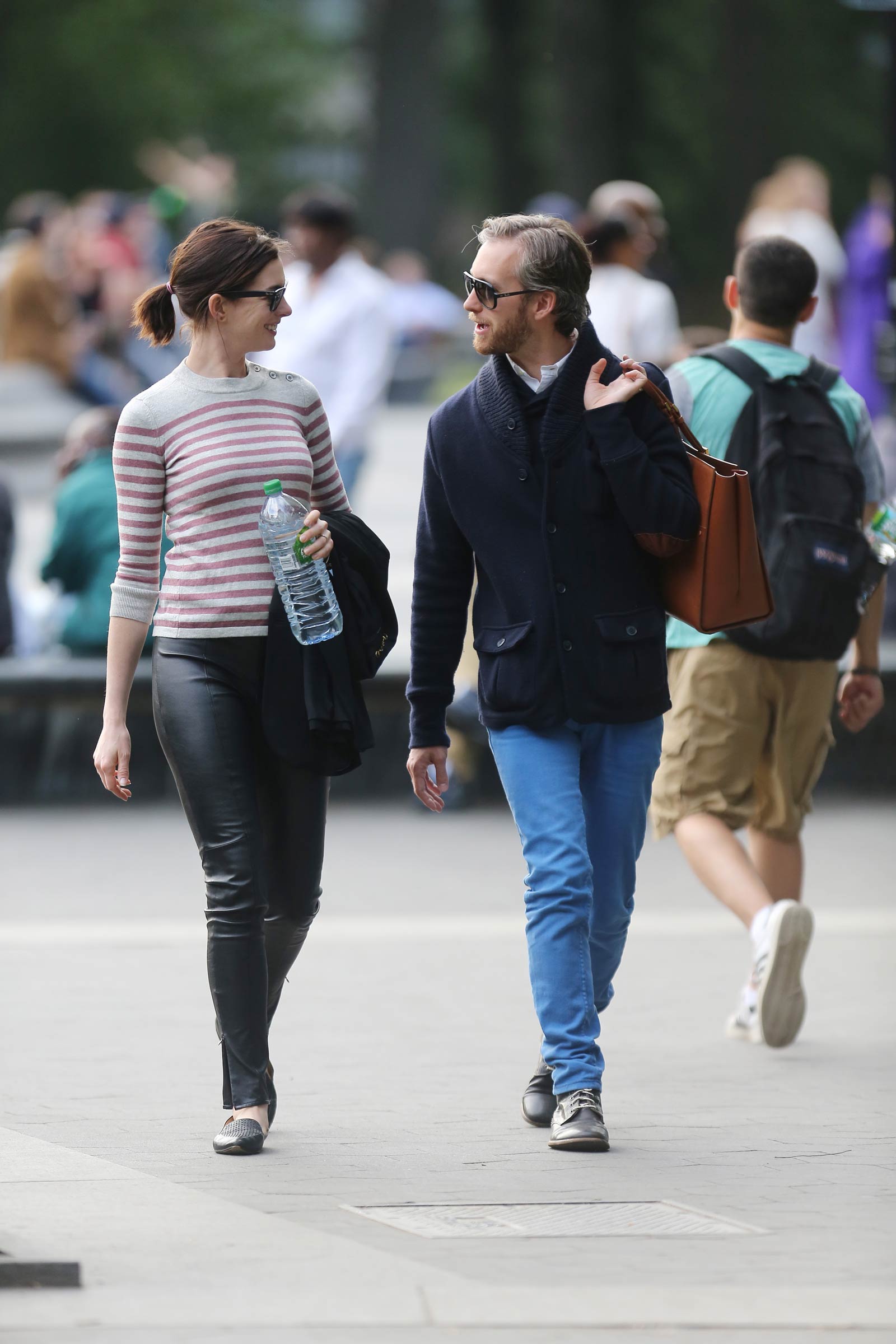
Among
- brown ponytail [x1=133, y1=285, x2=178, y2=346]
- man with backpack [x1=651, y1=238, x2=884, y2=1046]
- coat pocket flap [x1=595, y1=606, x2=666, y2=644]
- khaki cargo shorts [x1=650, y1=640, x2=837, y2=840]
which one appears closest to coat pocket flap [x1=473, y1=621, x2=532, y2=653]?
Result: coat pocket flap [x1=595, y1=606, x2=666, y2=644]

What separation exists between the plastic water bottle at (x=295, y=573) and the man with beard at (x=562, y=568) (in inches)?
14.6

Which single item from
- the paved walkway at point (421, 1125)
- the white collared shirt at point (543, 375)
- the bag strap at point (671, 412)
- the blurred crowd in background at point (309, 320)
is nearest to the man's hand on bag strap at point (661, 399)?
the bag strap at point (671, 412)

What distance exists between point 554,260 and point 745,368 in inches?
48.4

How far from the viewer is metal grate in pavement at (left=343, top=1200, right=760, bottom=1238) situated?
448 cm

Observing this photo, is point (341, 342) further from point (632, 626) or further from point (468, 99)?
point (468, 99)

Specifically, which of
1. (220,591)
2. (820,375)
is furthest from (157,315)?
(820,375)

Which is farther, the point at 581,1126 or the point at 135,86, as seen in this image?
the point at 135,86

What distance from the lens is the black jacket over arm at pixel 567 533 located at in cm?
A: 514

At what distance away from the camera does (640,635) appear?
521cm

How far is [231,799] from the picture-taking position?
505 centimetres

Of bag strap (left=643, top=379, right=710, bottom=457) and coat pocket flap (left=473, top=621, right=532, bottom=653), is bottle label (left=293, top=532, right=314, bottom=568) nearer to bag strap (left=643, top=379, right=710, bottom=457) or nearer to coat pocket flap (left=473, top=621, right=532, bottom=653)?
coat pocket flap (left=473, top=621, right=532, bottom=653)

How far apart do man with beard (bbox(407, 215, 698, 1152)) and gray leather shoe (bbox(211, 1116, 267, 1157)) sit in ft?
2.05

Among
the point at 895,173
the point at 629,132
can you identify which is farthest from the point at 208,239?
the point at 629,132

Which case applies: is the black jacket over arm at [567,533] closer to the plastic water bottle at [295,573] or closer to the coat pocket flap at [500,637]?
the coat pocket flap at [500,637]
